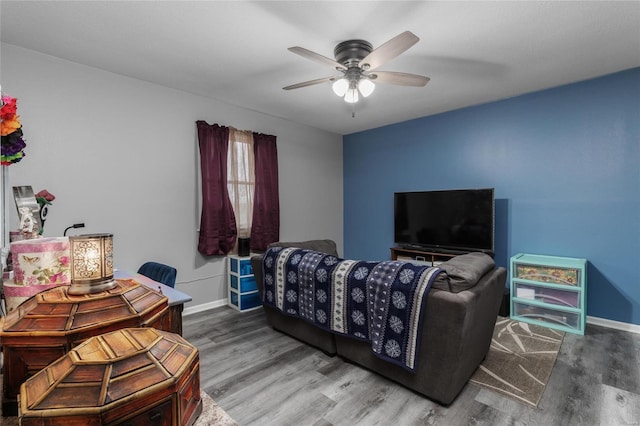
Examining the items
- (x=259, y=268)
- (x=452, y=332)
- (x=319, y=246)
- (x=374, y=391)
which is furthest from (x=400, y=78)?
(x=374, y=391)

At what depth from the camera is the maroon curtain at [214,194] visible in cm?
361

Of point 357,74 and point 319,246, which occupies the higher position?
point 357,74

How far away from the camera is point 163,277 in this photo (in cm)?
229

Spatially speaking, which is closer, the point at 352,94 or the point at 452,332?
the point at 452,332

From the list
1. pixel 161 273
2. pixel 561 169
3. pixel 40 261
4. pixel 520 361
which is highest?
pixel 561 169

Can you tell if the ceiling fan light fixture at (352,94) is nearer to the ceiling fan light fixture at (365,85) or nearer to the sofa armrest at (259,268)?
the ceiling fan light fixture at (365,85)

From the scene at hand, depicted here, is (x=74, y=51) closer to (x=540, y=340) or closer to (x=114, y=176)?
(x=114, y=176)

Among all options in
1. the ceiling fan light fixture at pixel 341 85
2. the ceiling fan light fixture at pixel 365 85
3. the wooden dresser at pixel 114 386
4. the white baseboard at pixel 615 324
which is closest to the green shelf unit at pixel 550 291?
the white baseboard at pixel 615 324

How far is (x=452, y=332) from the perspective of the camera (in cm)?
179

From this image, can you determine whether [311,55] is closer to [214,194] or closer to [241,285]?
[214,194]

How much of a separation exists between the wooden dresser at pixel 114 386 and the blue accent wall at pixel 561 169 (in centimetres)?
412

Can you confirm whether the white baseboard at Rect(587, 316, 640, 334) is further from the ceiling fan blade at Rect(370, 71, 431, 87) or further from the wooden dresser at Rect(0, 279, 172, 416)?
the wooden dresser at Rect(0, 279, 172, 416)

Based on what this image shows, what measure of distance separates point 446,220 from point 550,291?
1.34m

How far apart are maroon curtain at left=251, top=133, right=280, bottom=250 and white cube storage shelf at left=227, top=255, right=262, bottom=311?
45 centimetres
